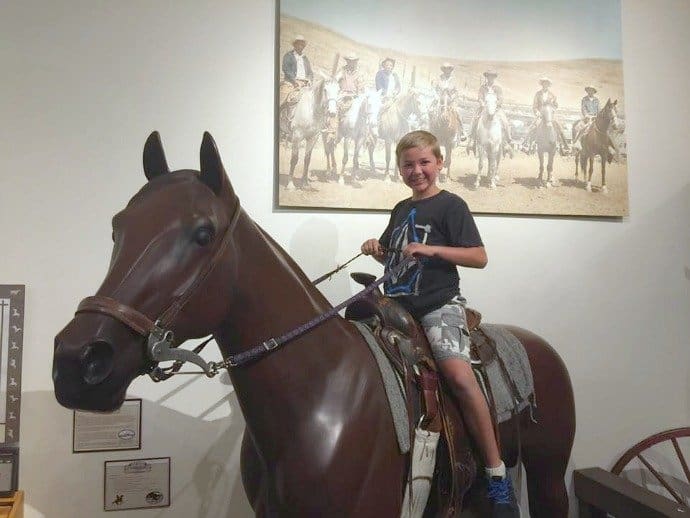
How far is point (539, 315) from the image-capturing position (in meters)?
2.20

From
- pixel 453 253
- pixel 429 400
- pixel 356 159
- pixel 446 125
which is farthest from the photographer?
pixel 446 125

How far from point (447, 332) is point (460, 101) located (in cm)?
127

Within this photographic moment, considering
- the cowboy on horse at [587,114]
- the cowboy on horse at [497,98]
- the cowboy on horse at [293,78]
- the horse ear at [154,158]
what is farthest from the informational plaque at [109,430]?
the cowboy on horse at [587,114]

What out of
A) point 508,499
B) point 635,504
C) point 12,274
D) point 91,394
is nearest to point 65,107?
point 12,274

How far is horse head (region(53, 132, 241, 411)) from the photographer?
31.8 inches

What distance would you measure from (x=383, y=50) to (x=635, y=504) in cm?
213

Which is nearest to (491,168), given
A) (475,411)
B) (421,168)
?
(421,168)

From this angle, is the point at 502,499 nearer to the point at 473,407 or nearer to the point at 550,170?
the point at 473,407

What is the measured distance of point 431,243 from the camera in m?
1.49

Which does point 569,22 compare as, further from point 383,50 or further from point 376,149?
point 376,149

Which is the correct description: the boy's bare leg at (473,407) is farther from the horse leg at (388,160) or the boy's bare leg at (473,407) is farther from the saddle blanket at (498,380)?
the horse leg at (388,160)

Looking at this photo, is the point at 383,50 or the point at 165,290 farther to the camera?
the point at 383,50

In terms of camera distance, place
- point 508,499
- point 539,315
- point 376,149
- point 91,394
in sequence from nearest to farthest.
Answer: point 91,394 → point 508,499 → point 376,149 → point 539,315

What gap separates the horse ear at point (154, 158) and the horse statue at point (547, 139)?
1787mm
